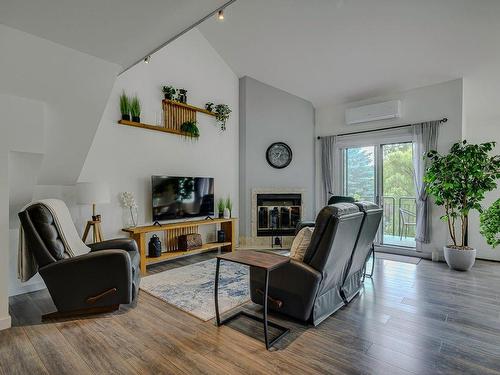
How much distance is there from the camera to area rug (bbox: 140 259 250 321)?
2.74 m

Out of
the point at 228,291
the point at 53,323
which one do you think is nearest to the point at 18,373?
the point at 53,323

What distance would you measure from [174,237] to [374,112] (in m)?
4.31

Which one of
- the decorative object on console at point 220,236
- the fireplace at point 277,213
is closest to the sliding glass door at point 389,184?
the fireplace at point 277,213

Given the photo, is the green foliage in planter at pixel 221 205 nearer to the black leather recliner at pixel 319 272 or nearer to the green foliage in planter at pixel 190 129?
the green foliage in planter at pixel 190 129

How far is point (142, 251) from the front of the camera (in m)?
3.76

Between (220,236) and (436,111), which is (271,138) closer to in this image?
(220,236)

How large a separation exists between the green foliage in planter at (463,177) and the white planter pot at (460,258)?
0.77 ft

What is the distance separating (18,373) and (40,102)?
2202 millimetres

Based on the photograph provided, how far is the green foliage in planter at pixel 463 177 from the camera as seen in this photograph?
3.87 meters

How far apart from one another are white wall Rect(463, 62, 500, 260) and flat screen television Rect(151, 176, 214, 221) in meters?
4.49

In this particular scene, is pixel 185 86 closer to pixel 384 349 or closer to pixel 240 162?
pixel 240 162

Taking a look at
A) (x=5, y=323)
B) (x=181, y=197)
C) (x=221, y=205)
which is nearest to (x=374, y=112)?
(x=221, y=205)

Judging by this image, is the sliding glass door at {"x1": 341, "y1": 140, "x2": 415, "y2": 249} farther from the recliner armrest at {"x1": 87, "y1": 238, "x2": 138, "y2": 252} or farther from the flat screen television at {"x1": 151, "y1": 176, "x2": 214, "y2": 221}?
the recliner armrest at {"x1": 87, "y1": 238, "x2": 138, "y2": 252}

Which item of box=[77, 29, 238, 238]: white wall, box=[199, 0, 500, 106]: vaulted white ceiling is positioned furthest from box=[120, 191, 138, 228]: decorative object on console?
box=[199, 0, 500, 106]: vaulted white ceiling
